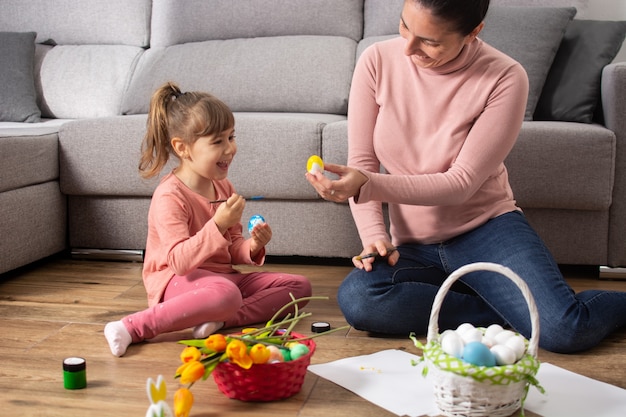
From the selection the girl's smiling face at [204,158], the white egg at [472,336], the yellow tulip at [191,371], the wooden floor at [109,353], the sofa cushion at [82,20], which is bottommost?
the wooden floor at [109,353]

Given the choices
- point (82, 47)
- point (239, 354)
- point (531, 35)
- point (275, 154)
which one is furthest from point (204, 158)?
point (82, 47)

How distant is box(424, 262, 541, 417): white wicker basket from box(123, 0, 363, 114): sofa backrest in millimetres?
1640

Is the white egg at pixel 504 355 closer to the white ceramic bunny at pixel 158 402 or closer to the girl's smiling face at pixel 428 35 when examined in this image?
the white ceramic bunny at pixel 158 402

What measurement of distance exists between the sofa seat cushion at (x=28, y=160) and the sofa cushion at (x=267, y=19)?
84cm

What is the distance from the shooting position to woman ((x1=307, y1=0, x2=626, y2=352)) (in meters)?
1.84

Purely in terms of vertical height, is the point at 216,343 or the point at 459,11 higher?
the point at 459,11

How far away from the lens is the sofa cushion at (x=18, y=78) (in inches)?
125

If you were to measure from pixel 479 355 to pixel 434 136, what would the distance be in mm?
687

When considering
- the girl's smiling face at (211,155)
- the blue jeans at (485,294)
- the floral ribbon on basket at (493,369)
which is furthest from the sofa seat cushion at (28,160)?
the floral ribbon on basket at (493,369)

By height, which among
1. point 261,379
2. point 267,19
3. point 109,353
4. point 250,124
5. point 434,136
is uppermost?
point 267,19

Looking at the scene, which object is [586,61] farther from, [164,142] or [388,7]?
[164,142]

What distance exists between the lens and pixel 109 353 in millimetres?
1861

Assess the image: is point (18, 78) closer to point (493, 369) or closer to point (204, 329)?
point (204, 329)

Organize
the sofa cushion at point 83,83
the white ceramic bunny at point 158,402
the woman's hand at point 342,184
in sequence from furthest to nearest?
1. the sofa cushion at point 83,83
2. the woman's hand at point 342,184
3. the white ceramic bunny at point 158,402
